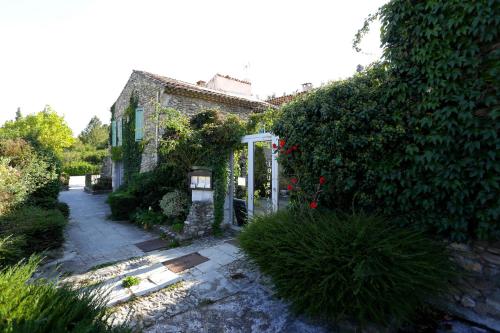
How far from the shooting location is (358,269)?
2.34m

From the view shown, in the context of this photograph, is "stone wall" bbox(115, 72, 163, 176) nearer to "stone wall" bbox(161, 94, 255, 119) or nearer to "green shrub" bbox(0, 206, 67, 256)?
"stone wall" bbox(161, 94, 255, 119)

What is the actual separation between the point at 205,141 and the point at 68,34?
4.09m

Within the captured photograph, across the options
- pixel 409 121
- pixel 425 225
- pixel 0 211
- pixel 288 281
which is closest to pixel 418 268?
pixel 425 225

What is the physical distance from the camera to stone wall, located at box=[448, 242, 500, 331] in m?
2.66

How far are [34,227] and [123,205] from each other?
3484 mm

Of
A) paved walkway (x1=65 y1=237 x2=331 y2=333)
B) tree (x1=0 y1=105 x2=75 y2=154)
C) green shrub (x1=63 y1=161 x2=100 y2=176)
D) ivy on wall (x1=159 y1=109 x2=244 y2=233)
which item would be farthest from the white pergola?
green shrub (x1=63 y1=161 x2=100 y2=176)

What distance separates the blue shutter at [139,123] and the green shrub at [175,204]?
4.66m

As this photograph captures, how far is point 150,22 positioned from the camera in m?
5.49

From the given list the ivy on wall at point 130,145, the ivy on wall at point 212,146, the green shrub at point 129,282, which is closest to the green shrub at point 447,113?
the green shrub at point 129,282

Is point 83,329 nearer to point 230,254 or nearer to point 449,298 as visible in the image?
point 230,254

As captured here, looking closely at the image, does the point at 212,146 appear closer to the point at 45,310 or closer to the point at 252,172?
the point at 252,172

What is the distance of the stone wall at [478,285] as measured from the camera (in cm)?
266

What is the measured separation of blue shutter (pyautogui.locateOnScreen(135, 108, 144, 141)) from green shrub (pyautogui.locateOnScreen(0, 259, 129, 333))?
9.20m

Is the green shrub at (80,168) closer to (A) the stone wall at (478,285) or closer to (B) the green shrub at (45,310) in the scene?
(B) the green shrub at (45,310)
